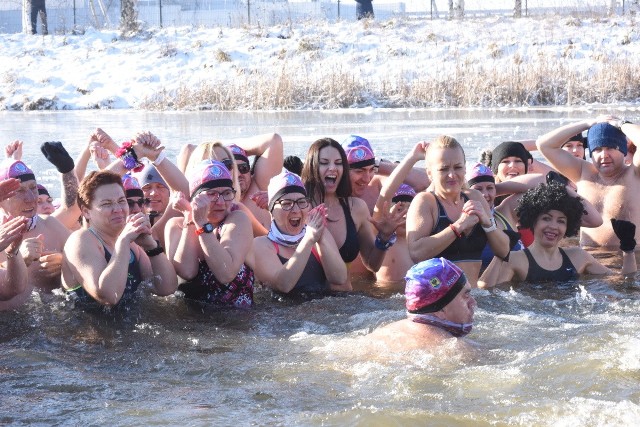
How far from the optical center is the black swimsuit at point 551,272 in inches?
287

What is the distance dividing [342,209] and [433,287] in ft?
7.36

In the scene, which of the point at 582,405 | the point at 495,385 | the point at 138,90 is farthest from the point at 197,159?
the point at 138,90

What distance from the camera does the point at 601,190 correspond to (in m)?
8.75

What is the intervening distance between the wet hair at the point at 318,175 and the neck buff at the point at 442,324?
7.20ft

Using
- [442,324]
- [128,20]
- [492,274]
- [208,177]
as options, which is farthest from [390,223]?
[128,20]

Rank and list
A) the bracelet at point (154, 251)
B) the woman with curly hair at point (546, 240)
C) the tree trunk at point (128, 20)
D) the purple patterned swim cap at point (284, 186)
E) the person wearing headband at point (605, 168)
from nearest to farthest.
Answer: the bracelet at point (154, 251), the purple patterned swim cap at point (284, 186), the woman with curly hair at point (546, 240), the person wearing headband at point (605, 168), the tree trunk at point (128, 20)

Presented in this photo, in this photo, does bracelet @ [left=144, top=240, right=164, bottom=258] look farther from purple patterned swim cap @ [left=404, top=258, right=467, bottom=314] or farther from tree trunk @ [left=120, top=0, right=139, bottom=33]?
tree trunk @ [left=120, top=0, right=139, bottom=33]

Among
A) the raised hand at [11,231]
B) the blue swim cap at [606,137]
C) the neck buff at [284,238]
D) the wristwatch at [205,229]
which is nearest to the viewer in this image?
the raised hand at [11,231]

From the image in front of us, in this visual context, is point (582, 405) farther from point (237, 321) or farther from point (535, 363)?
point (237, 321)

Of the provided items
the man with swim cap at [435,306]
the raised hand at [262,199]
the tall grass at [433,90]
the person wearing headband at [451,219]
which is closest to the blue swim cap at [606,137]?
the person wearing headband at [451,219]

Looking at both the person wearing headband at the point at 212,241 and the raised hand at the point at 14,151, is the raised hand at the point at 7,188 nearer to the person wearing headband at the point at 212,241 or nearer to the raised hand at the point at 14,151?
the person wearing headband at the point at 212,241

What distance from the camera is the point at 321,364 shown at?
5.45 meters

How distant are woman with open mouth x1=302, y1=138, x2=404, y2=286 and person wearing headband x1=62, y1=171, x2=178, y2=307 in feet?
5.11

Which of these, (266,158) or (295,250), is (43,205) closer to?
(266,158)
